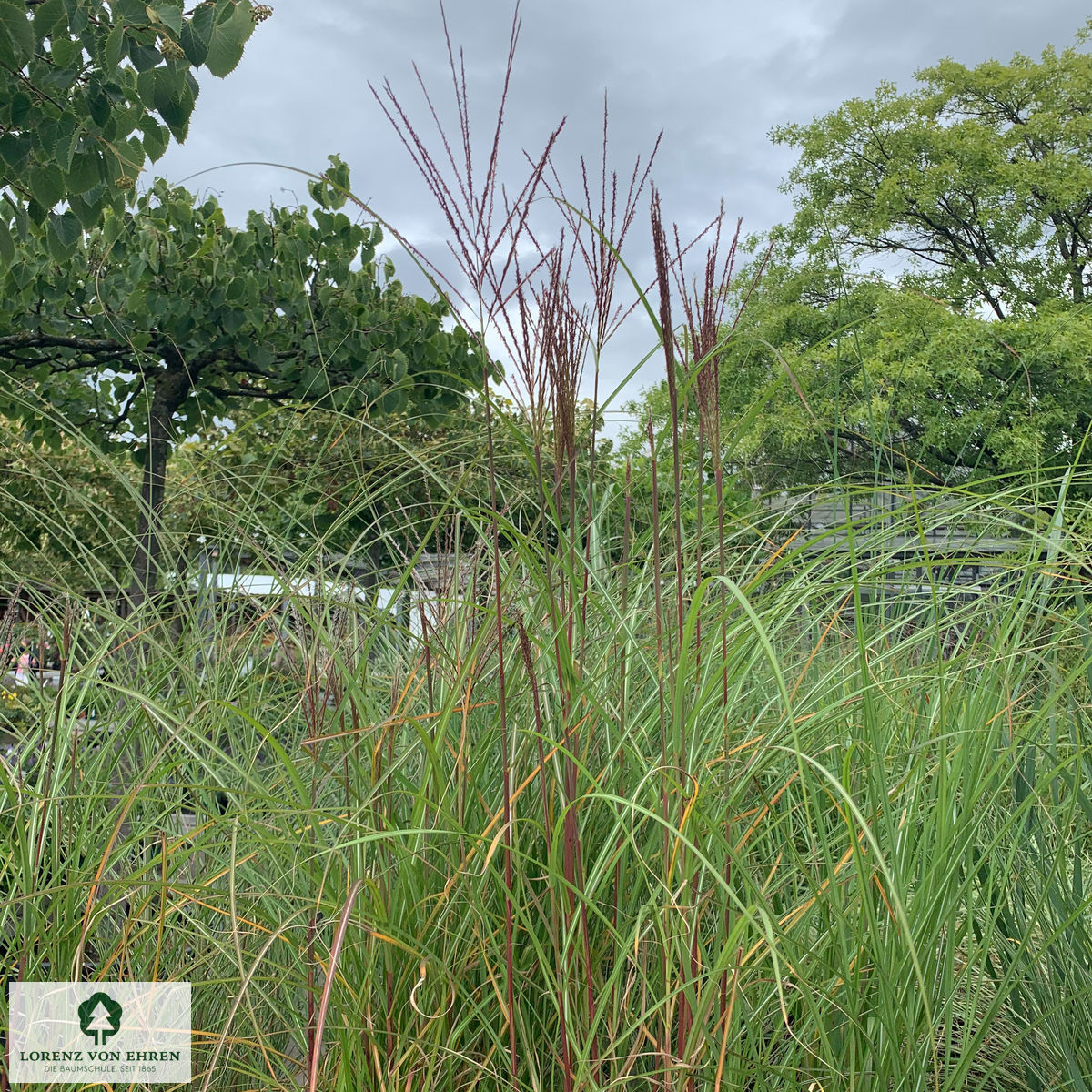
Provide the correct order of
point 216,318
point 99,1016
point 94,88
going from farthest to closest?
point 216,318 → point 94,88 → point 99,1016

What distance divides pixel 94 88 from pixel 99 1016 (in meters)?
2.81

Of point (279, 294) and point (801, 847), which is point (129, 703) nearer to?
point (801, 847)

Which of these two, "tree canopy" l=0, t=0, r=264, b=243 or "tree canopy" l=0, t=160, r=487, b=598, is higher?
"tree canopy" l=0, t=160, r=487, b=598

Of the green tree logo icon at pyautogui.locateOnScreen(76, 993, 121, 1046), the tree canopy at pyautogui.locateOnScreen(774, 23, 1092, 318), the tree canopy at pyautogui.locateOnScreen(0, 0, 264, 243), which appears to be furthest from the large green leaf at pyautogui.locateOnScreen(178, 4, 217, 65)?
the tree canopy at pyautogui.locateOnScreen(774, 23, 1092, 318)

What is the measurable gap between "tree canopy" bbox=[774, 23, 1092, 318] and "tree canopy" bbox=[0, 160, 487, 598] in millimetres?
13375

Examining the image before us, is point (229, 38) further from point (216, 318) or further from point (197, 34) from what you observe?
point (216, 318)

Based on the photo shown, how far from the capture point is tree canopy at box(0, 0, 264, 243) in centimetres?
282

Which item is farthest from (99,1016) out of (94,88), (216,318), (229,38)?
(216,318)

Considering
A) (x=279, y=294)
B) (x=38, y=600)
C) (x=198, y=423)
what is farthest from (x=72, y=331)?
(x=38, y=600)

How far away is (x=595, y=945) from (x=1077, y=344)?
54.4ft

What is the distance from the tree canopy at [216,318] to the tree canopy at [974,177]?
1337 cm

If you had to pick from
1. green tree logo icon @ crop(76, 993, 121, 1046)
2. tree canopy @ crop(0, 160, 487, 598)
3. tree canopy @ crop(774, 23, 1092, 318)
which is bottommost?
green tree logo icon @ crop(76, 993, 121, 1046)

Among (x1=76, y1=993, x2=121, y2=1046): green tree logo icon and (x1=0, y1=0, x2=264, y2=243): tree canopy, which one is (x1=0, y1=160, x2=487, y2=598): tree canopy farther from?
(x1=76, y1=993, x2=121, y2=1046): green tree logo icon

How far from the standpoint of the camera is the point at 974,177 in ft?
59.6
